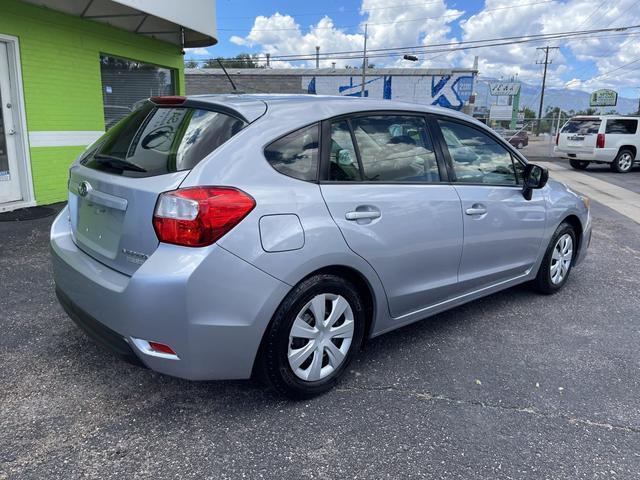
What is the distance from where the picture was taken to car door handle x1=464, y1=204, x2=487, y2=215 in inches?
137

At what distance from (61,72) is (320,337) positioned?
275 inches

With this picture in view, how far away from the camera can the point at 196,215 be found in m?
2.28

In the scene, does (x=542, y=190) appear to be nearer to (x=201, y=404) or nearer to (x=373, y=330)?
(x=373, y=330)

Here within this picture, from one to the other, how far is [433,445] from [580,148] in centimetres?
1741

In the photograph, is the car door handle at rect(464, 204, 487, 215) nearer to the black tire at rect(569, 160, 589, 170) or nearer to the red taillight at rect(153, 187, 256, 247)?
the red taillight at rect(153, 187, 256, 247)

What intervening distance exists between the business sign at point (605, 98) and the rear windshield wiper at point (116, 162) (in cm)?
4262

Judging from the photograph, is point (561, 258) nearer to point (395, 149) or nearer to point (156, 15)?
point (395, 149)

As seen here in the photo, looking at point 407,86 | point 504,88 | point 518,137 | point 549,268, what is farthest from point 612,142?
point 504,88

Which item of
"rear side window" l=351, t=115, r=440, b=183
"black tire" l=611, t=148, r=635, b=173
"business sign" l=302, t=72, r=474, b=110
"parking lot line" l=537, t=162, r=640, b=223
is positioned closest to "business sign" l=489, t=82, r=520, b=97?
"business sign" l=302, t=72, r=474, b=110

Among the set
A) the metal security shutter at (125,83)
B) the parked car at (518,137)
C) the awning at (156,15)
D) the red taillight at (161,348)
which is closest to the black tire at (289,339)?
the red taillight at (161,348)

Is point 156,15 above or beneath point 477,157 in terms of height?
above

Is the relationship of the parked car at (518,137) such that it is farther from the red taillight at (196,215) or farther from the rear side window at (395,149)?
the red taillight at (196,215)

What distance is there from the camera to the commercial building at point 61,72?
7004mm

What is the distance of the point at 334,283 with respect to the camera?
8.90 ft
